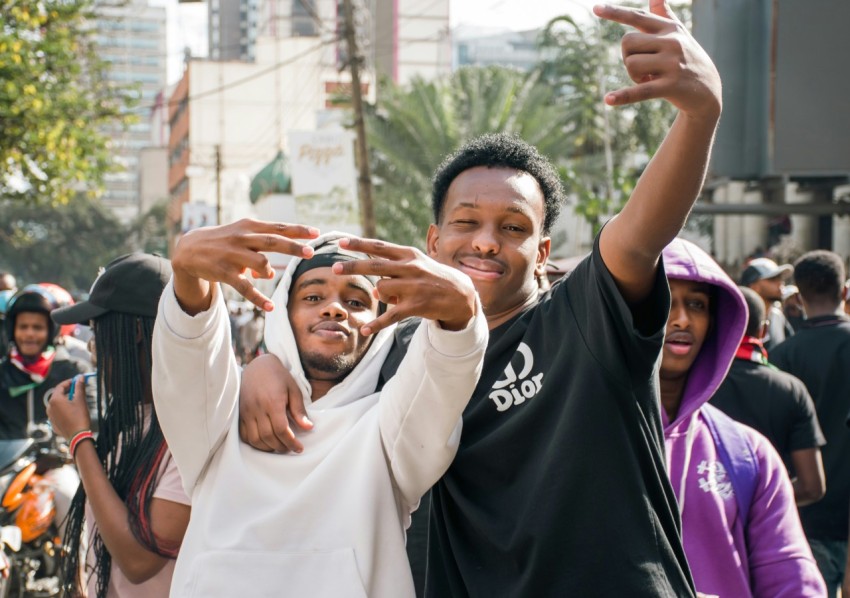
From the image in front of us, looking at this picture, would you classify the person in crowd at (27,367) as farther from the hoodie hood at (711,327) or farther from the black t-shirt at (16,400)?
the hoodie hood at (711,327)

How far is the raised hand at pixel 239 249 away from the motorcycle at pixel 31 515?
3.75 meters

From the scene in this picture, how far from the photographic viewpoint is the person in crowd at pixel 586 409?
7.49 ft

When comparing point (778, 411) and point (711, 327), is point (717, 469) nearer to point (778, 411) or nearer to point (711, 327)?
point (711, 327)

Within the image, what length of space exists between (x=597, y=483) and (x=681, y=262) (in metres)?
1.05

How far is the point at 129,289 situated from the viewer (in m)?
3.58

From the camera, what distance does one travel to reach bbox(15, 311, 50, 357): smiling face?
6.66 metres

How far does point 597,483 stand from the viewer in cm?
249

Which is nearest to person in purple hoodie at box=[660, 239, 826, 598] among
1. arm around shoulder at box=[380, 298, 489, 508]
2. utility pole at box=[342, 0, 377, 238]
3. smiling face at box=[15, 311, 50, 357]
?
arm around shoulder at box=[380, 298, 489, 508]

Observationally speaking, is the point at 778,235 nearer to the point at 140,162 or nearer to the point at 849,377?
the point at 849,377

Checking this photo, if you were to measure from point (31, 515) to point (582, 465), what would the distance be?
430 cm

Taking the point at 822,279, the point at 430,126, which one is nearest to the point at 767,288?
the point at 822,279

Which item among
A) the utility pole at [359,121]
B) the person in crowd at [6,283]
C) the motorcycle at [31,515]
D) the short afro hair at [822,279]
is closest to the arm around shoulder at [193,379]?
the motorcycle at [31,515]

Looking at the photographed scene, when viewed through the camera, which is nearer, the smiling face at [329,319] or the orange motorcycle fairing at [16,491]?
the smiling face at [329,319]

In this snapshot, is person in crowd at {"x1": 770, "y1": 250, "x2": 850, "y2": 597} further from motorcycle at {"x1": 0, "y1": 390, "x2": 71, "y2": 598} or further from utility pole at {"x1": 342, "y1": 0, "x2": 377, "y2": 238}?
utility pole at {"x1": 342, "y1": 0, "x2": 377, "y2": 238}
